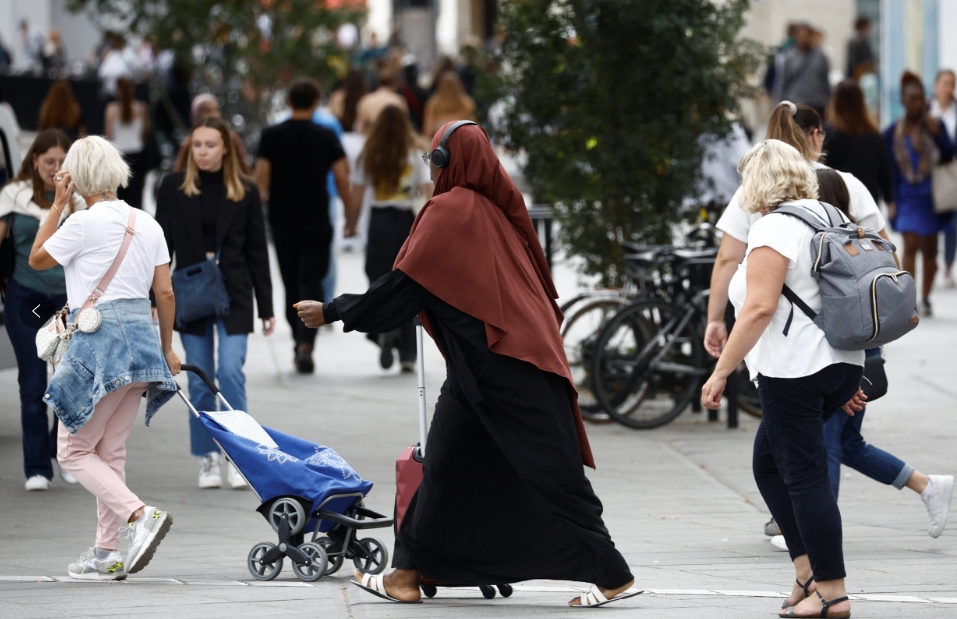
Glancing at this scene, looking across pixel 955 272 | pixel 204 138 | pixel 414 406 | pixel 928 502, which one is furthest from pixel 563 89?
pixel 955 272

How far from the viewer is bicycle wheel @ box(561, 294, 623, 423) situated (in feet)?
30.8

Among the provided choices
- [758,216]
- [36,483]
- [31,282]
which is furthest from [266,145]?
[758,216]

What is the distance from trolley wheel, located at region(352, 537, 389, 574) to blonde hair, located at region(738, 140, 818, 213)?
1.89 meters

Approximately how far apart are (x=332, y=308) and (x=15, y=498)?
308cm

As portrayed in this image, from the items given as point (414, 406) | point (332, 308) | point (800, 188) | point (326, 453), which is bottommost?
point (414, 406)

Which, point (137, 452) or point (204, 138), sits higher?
point (204, 138)

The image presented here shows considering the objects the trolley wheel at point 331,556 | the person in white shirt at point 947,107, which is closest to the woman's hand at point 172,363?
the trolley wheel at point 331,556

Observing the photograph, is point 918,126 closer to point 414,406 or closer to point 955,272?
point 955,272

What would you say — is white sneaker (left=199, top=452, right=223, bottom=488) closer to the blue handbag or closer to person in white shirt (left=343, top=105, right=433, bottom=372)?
the blue handbag

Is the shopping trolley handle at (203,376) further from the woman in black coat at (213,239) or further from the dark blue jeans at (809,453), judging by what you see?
the dark blue jeans at (809,453)

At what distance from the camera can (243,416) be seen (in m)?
6.06

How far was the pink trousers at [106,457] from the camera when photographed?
592 cm

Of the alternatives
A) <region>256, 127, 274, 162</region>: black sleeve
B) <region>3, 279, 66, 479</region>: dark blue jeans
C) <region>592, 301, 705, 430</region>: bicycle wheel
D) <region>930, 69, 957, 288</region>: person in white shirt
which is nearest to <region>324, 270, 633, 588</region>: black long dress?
<region>3, 279, 66, 479</region>: dark blue jeans

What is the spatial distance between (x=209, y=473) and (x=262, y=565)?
2.05m
